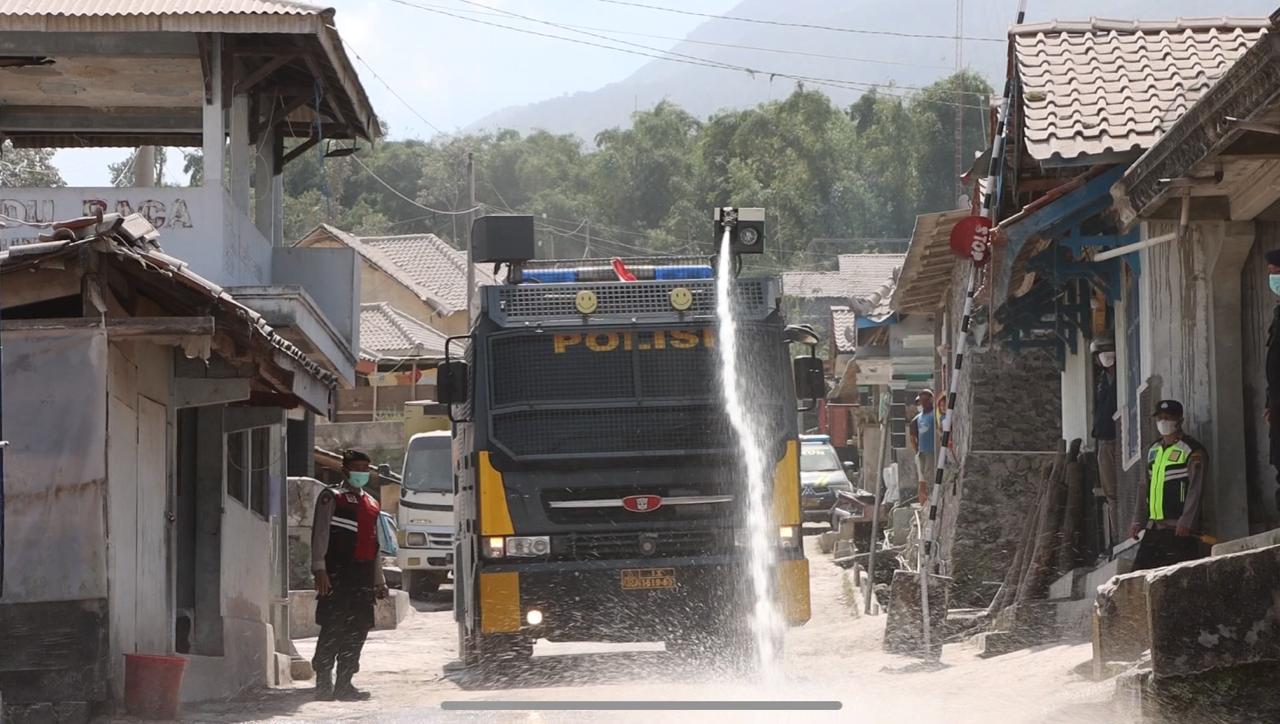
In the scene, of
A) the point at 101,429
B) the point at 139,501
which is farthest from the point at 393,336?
the point at 101,429

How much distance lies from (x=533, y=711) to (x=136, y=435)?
3318 millimetres

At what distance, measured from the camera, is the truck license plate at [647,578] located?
41.5 feet

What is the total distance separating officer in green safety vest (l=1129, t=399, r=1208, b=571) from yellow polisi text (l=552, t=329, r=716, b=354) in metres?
3.18

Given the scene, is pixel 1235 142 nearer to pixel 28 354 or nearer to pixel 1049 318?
pixel 28 354

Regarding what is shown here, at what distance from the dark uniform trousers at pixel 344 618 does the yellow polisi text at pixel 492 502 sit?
1248mm

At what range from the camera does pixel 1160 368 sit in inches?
543

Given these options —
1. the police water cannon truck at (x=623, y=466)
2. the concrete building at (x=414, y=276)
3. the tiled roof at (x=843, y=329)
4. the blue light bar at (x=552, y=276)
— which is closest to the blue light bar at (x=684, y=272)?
the police water cannon truck at (x=623, y=466)

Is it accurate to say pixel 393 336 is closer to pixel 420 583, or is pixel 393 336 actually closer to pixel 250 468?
pixel 420 583

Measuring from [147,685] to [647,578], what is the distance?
11.9 feet

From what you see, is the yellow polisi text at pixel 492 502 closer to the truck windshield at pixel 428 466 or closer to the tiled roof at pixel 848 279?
the truck windshield at pixel 428 466

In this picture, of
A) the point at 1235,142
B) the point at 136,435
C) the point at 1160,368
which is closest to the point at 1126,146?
the point at 1160,368

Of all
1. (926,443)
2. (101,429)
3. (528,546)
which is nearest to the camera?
(101,429)

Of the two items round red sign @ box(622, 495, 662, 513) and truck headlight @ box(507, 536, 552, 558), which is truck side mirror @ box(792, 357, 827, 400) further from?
truck headlight @ box(507, 536, 552, 558)

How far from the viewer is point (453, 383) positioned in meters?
13.4
